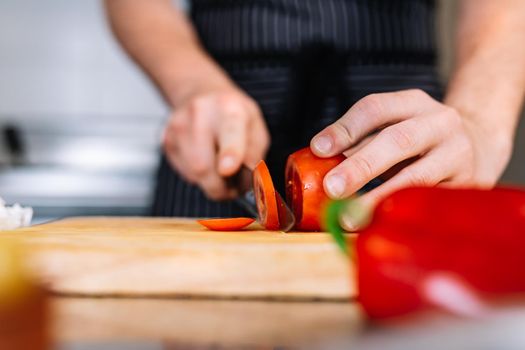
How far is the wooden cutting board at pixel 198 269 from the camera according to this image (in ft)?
1.50

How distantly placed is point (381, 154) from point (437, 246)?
28cm

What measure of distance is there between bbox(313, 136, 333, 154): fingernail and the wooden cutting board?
0.47 ft

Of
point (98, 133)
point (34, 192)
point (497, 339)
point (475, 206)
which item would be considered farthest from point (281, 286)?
point (98, 133)

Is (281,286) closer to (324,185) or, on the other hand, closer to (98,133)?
(324,185)

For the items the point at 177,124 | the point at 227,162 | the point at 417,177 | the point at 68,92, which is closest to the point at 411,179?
the point at 417,177

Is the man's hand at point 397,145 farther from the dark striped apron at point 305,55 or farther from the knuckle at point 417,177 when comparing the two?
the dark striped apron at point 305,55

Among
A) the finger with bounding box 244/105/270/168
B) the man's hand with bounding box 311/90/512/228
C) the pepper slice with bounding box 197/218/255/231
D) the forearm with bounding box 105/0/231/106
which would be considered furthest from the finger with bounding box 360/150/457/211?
the forearm with bounding box 105/0/231/106

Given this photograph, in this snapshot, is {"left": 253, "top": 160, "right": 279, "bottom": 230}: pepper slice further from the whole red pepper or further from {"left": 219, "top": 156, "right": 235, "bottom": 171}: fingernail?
the whole red pepper

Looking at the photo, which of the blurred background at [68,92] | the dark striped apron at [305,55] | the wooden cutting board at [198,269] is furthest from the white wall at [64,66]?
the wooden cutting board at [198,269]

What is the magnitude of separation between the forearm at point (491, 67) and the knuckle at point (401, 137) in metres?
0.19

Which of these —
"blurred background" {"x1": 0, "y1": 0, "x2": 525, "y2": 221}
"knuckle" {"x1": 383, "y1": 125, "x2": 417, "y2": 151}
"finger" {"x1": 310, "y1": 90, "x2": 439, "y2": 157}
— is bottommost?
"blurred background" {"x1": 0, "y1": 0, "x2": 525, "y2": 221}

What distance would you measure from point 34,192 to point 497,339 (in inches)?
58.1

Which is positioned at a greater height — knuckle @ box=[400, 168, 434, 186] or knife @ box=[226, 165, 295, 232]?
knuckle @ box=[400, 168, 434, 186]

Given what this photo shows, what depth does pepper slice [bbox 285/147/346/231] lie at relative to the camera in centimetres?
61
